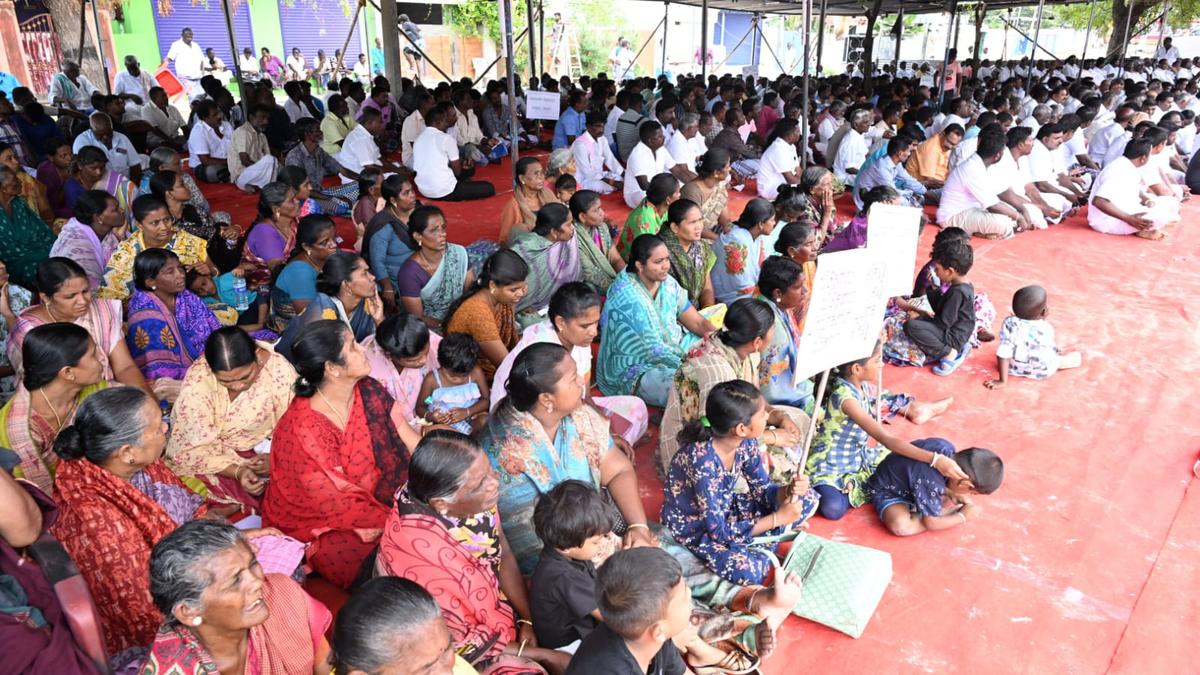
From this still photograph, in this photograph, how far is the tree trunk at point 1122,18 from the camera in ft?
60.5

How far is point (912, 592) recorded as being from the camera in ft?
9.34

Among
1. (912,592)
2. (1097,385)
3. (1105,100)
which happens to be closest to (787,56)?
(1105,100)

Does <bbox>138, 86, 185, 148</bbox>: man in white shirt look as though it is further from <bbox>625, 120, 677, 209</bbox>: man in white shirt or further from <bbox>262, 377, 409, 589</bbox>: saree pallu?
<bbox>262, 377, 409, 589</bbox>: saree pallu

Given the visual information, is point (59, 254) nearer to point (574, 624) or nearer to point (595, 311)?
point (595, 311)

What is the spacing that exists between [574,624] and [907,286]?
2308 mm

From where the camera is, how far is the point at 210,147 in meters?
8.68

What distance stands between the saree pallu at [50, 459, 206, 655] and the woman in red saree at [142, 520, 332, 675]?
0.50 m

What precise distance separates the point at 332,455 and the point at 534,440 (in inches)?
27.3

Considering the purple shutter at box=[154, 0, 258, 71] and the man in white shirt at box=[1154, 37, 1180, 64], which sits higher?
the purple shutter at box=[154, 0, 258, 71]

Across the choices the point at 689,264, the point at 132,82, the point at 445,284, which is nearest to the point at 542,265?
the point at 445,284

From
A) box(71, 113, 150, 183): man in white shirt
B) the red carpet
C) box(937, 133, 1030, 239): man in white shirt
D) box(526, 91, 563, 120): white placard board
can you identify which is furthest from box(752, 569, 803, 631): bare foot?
box(71, 113, 150, 183): man in white shirt

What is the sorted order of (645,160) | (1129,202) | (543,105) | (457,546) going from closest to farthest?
1. (457,546)
2. (543,105)
3. (1129,202)
4. (645,160)

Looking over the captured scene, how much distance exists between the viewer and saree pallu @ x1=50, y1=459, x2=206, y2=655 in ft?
7.20

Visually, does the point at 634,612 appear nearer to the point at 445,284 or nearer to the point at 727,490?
the point at 727,490
